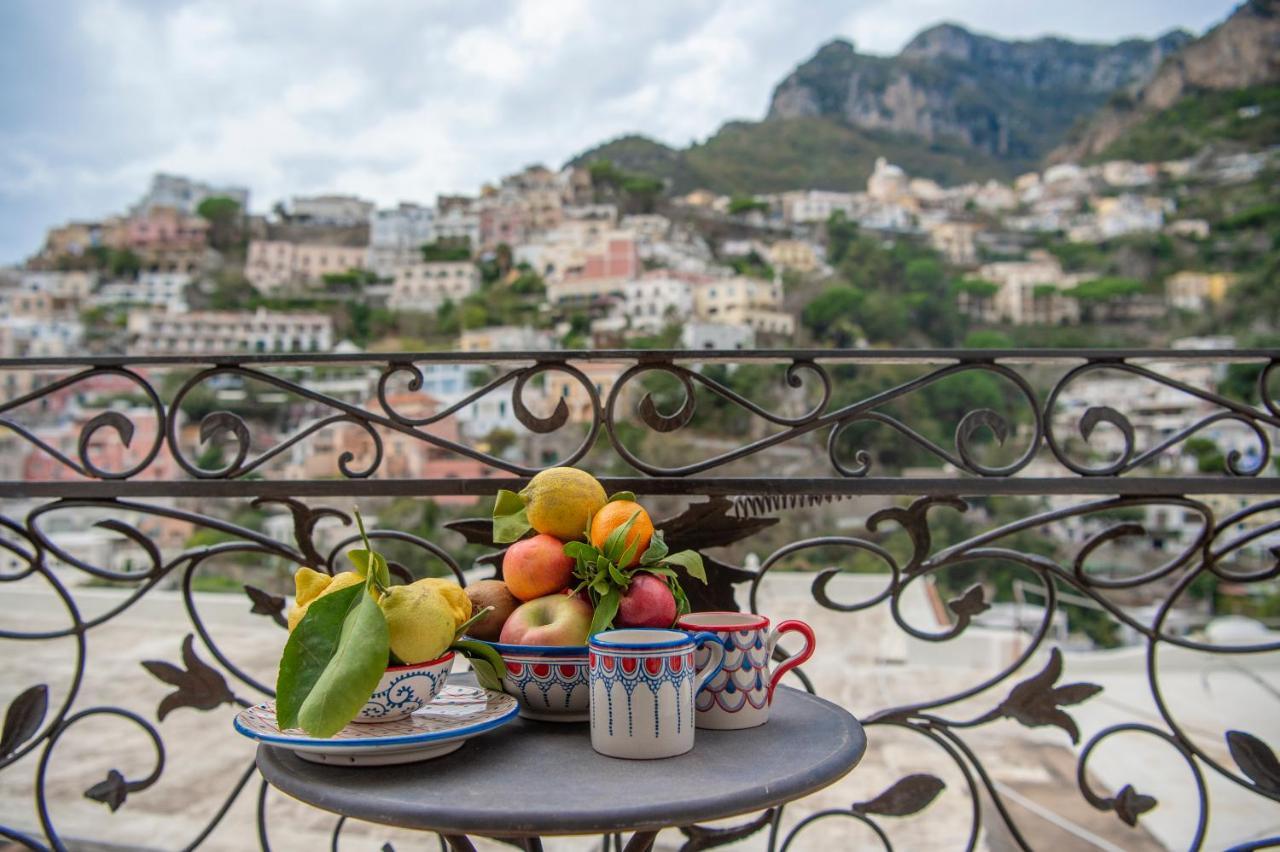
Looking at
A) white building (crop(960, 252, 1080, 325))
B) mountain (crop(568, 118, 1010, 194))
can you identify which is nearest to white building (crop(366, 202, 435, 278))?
mountain (crop(568, 118, 1010, 194))

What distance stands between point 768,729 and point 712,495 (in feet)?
1.40

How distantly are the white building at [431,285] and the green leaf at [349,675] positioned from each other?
56.1 metres

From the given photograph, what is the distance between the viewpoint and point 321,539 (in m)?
23.3

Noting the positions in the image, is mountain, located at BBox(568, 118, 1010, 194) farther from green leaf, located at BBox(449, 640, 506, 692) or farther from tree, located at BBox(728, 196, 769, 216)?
green leaf, located at BBox(449, 640, 506, 692)

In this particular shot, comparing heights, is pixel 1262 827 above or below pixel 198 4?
below

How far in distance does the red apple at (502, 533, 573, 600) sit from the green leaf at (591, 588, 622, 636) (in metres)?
0.06

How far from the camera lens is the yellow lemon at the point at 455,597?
86 cm

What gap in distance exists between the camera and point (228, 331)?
5041cm

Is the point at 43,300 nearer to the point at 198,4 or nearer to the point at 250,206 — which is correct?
the point at 250,206

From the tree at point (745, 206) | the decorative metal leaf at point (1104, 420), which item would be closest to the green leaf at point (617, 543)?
the decorative metal leaf at point (1104, 420)

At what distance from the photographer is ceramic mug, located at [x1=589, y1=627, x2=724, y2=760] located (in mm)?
774

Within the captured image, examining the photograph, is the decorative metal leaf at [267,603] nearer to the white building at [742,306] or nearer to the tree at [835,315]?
the white building at [742,306]

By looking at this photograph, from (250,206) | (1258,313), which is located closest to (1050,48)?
(1258,313)

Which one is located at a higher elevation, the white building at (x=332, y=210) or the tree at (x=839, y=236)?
the white building at (x=332, y=210)
